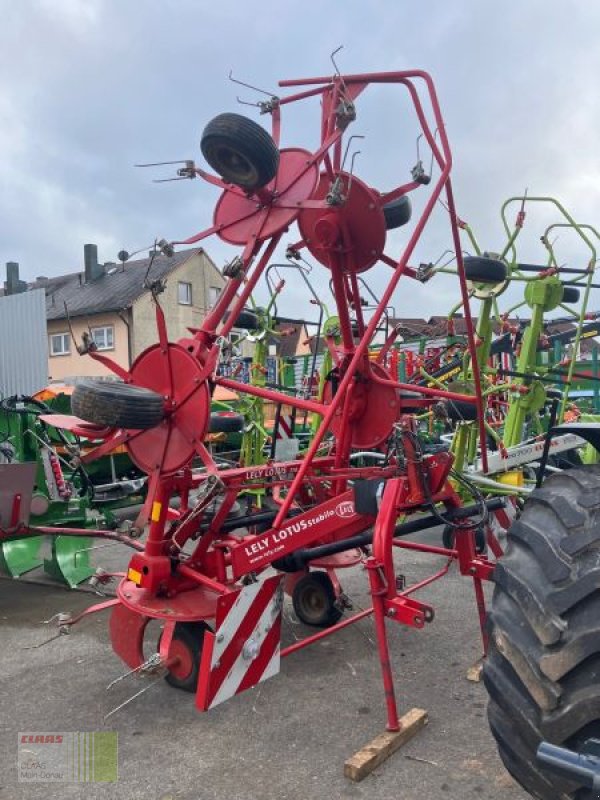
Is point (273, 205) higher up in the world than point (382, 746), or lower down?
higher up

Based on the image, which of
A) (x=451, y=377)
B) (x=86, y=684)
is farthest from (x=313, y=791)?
(x=451, y=377)

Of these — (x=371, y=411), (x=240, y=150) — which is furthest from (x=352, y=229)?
(x=371, y=411)

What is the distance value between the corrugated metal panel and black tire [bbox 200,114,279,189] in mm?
14111

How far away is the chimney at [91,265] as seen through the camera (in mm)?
34438

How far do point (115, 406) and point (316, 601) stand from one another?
2312 millimetres

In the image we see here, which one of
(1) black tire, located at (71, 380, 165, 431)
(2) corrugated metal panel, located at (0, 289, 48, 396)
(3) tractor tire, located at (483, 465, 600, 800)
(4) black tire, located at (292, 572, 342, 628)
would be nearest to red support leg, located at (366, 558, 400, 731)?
(3) tractor tire, located at (483, 465, 600, 800)

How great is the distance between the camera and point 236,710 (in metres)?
3.53

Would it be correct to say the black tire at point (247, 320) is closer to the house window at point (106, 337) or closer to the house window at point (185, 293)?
the house window at point (106, 337)

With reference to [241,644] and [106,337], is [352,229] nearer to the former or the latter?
[241,644]

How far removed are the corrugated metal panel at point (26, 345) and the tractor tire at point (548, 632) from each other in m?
16.0

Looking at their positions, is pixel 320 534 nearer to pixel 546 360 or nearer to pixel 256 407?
pixel 256 407

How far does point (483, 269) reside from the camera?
478 centimetres

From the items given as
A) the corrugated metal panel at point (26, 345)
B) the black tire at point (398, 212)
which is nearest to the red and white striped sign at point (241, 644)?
the black tire at point (398, 212)

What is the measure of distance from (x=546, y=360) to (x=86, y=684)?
23.4ft
